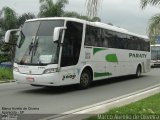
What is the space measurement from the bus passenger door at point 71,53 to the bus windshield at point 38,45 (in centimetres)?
45

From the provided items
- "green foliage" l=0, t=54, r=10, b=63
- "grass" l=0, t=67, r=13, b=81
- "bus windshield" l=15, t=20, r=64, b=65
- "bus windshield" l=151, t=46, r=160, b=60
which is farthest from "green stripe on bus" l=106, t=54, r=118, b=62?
"bus windshield" l=151, t=46, r=160, b=60

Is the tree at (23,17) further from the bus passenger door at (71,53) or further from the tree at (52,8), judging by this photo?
the bus passenger door at (71,53)

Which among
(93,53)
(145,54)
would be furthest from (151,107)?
(145,54)

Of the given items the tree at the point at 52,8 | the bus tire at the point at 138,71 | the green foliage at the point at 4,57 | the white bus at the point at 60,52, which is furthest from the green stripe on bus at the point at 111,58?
the tree at the point at 52,8

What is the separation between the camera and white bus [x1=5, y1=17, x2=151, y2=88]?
48.9ft

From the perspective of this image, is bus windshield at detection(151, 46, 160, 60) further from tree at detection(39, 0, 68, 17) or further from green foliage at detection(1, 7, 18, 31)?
green foliage at detection(1, 7, 18, 31)

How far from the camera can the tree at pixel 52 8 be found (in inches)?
1575

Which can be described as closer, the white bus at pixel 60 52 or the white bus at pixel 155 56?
the white bus at pixel 60 52

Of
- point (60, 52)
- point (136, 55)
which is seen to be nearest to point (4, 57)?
point (136, 55)

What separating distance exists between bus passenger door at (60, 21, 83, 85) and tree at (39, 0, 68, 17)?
23.8m

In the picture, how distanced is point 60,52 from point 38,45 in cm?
95

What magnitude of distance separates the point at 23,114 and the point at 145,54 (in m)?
18.0

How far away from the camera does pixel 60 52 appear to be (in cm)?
1502

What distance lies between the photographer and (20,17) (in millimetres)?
40312
